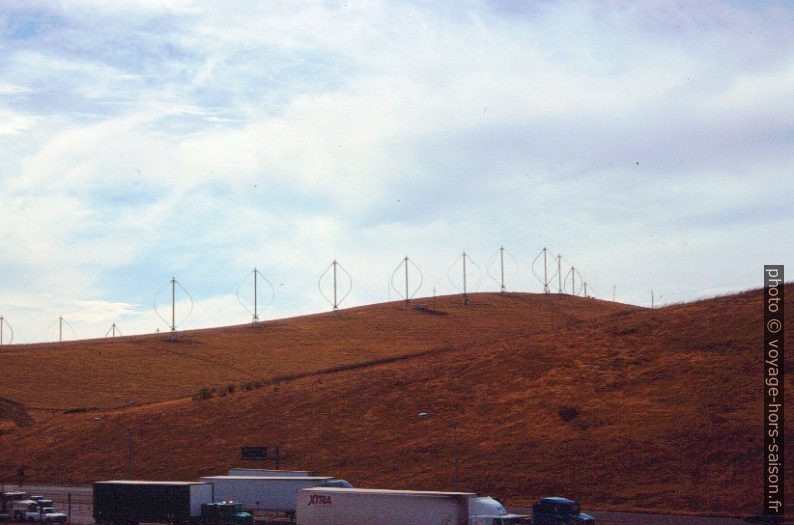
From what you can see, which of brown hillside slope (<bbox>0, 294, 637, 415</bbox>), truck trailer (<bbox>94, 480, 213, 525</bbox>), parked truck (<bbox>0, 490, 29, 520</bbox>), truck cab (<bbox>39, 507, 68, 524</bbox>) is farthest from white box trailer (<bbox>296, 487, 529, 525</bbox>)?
brown hillside slope (<bbox>0, 294, 637, 415</bbox>)

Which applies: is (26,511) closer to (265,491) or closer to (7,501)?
(7,501)

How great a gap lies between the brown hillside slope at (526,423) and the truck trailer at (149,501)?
23425 millimetres

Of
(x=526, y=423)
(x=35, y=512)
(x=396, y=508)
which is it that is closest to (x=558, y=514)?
(x=396, y=508)

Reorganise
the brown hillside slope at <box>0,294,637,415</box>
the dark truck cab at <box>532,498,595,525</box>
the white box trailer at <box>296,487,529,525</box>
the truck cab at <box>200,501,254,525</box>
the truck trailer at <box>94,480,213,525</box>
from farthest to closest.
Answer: the brown hillside slope at <box>0,294,637,415</box>, the truck trailer at <box>94,480,213,525</box>, the truck cab at <box>200,501,254,525</box>, the dark truck cab at <box>532,498,595,525</box>, the white box trailer at <box>296,487,529,525</box>

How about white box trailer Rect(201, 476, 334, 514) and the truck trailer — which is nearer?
the truck trailer

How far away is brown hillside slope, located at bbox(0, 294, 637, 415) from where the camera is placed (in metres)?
130

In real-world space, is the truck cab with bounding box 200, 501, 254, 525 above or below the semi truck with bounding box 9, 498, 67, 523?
above

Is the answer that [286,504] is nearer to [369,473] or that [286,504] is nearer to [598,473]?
[369,473]

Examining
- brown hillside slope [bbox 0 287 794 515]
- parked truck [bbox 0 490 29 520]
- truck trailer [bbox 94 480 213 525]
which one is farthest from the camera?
brown hillside slope [bbox 0 287 794 515]

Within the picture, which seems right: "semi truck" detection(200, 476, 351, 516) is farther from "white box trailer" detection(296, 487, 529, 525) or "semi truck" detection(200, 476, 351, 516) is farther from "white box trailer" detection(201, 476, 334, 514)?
"white box trailer" detection(296, 487, 529, 525)

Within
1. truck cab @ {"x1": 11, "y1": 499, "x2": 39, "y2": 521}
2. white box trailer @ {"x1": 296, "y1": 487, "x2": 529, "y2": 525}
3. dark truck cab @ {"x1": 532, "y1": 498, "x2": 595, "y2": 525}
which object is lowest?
truck cab @ {"x1": 11, "y1": 499, "x2": 39, "y2": 521}

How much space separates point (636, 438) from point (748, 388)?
13.5m

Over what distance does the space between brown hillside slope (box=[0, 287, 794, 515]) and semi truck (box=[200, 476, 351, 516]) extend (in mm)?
16645

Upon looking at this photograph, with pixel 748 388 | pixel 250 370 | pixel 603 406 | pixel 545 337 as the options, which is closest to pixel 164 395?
pixel 250 370
